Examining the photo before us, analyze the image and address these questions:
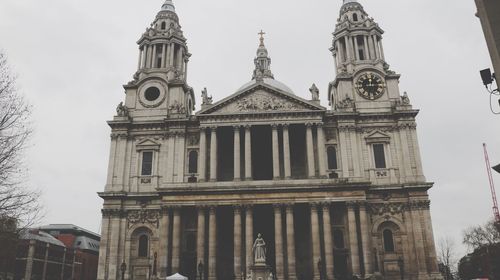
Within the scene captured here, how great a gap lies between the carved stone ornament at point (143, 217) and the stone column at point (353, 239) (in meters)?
17.9

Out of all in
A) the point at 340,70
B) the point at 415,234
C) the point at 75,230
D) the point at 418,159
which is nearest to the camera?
the point at 415,234

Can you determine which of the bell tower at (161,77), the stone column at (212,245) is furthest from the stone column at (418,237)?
the bell tower at (161,77)

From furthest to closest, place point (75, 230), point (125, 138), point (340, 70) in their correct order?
1. point (75, 230)
2. point (340, 70)
3. point (125, 138)

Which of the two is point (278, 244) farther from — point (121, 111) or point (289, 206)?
point (121, 111)

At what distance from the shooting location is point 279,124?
44500 millimetres

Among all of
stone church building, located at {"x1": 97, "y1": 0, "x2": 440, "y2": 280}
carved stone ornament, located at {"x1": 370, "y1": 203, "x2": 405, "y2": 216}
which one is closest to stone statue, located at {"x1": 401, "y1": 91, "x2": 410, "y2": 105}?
stone church building, located at {"x1": 97, "y1": 0, "x2": 440, "y2": 280}

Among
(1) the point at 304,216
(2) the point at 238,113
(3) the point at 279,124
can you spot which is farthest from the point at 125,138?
(1) the point at 304,216

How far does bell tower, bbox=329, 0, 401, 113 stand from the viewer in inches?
1843

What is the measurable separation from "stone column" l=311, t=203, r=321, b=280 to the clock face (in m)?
15.1

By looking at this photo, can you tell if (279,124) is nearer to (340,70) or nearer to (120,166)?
(340,70)

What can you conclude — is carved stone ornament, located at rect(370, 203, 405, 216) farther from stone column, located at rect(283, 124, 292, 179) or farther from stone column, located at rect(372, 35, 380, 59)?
stone column, located at rect(372, 35, 380, 59)

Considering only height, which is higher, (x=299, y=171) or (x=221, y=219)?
(x=299, y=171)

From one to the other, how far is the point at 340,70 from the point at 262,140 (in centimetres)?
1196

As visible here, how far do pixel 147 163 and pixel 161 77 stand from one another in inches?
383
